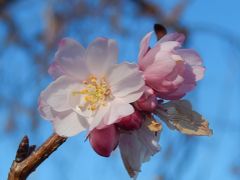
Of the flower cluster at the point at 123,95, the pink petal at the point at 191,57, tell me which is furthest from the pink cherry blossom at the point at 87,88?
the pink petal at the point at 191,57

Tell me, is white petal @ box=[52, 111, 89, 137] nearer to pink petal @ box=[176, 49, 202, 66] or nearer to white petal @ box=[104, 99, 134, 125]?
white petal @ box=[104, 99, 134, 125]

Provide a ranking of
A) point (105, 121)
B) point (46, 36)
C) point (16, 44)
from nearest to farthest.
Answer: point (105, 121) → point (46, 36) → point (16, 44)

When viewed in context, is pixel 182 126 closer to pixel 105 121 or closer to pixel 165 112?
pixel 165 112

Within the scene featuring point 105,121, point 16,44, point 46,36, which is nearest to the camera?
point 105,121

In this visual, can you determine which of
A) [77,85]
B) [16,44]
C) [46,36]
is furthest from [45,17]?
[77,85]

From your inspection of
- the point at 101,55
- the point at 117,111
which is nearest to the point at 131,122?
the point at 117,111

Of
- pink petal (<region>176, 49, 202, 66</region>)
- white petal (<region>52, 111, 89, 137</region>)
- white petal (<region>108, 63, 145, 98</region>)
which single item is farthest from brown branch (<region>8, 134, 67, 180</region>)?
pink petal (<region>176, 49, 202, 66</region>)

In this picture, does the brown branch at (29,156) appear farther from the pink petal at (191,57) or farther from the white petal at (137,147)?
the pink petal at (191,57)
